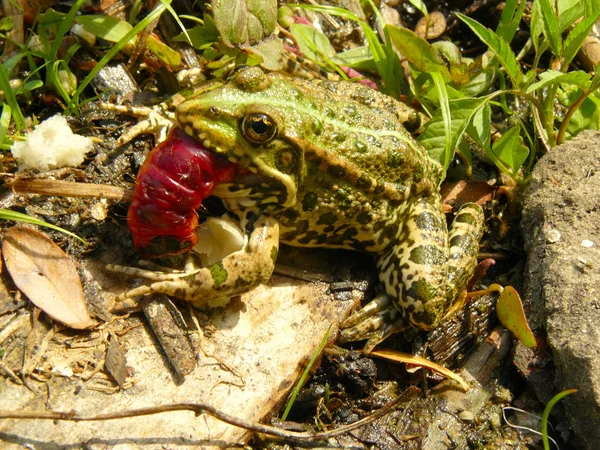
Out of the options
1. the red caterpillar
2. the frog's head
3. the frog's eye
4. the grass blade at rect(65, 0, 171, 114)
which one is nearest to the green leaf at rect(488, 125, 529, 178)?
the frog's head

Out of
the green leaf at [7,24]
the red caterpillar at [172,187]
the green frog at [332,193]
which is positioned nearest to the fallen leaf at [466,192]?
the green frog at [332,193]

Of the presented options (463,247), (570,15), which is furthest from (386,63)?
(463,247)

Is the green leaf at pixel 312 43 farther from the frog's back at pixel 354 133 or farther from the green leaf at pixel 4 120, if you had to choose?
the green leaf at pixel 4 120

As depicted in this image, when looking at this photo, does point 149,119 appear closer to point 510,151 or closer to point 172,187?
point 172,187

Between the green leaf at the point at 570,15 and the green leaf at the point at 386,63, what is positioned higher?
the green leaf at the point at 570,15

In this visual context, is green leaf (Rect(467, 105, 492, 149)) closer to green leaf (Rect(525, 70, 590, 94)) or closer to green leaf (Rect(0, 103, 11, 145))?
green leaf (Rect(525, 70, 590, 94))

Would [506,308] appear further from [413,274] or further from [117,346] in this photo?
[117,346]
